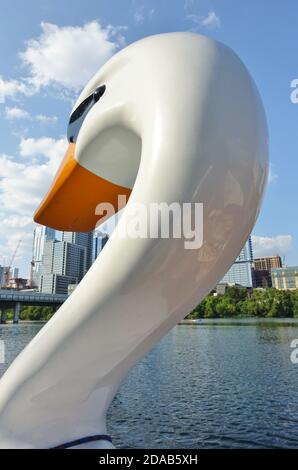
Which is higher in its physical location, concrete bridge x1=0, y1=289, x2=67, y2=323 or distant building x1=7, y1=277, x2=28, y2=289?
distant building x1=7, y1=277, x2=28, y2=289

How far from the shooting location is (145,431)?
550cm

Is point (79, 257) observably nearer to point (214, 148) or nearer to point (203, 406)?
point (203, 406)

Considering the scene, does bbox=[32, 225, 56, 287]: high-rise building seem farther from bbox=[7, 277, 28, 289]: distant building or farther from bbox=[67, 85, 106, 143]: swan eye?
bbox=[67, 85, 106, 143]: swan eye

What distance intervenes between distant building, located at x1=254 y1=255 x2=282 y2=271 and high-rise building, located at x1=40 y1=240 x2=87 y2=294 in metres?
70.8

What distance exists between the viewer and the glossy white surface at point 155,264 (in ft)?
5.30

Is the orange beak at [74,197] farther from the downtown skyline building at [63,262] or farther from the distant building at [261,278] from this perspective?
the distant building at [261,278]

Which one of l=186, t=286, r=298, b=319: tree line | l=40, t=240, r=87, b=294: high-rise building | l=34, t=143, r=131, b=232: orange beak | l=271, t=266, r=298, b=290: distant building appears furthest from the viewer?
l=271, t=266, r=298, b=290: distant building

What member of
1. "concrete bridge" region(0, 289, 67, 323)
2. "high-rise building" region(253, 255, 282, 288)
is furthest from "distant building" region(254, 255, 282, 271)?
"concrete bridge" region(0, 289, 67, 323)

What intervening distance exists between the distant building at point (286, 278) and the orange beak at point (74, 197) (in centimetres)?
9330

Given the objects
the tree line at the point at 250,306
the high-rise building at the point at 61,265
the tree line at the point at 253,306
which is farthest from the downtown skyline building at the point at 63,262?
the tree line at the point at 253,306

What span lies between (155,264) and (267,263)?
131565mm

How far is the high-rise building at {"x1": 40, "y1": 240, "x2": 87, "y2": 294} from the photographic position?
77.4 m

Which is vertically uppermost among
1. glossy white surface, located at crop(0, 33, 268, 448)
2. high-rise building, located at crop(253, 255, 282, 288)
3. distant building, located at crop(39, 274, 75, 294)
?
high-rise building, located at crop(253, 255, 282, 288)
